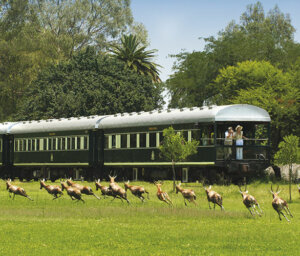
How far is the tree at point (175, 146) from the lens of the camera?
34.8 m

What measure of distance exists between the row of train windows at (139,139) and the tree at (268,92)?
873cm

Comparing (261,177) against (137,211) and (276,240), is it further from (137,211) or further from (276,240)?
(276,240)

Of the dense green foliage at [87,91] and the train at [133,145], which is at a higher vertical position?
the dense green foliage at [87,91]

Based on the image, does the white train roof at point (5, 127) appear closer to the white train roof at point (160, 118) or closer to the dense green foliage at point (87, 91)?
the white train roof at point (160, 118)

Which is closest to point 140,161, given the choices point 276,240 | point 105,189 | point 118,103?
point 105,189

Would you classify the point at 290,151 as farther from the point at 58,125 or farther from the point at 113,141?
the point at 58,125

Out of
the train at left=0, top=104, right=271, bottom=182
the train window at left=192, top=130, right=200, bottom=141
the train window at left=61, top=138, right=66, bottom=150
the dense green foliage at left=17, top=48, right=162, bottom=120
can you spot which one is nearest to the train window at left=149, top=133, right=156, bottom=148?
the train at left=0, top=104, right=271, bottom=182

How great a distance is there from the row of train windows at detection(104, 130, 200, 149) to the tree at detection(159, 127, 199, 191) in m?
1.34

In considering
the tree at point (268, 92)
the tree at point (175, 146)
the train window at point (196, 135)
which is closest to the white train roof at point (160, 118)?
the train window at point (196, 135)

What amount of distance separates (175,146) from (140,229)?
1608 cm

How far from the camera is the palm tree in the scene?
9325 centimetres

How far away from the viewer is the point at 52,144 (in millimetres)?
47656

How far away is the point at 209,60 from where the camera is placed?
64562 mm

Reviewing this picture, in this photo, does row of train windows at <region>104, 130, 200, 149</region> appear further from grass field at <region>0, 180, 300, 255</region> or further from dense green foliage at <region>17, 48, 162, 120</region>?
dense green foliage at <region>17, 48, 162, 120</region>
